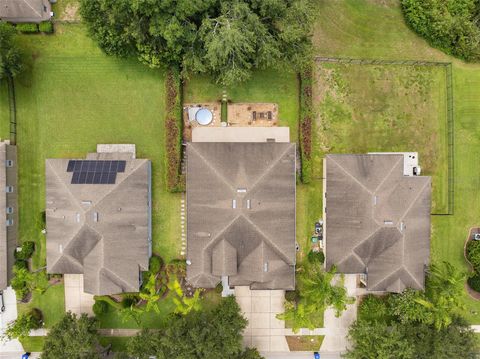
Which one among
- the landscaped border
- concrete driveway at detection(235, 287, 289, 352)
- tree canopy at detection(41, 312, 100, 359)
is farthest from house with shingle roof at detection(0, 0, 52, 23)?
concrete driveway at detection(235, 287, 289, 352)

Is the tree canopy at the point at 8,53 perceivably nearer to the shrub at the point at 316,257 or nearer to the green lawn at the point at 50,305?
the green lawn at the point at 50,305

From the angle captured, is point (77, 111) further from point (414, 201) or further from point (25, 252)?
point (414, 201)

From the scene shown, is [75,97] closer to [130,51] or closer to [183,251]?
[130,51]

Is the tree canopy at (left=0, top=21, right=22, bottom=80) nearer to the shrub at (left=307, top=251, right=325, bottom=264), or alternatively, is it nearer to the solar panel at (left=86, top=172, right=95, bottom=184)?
the solar panel at (left=86, top=172, right=95, bottom=184)

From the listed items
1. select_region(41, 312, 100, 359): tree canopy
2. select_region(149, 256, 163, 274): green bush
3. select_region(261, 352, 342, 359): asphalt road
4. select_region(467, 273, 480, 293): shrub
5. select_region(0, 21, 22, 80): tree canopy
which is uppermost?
select_region(0, 21, 22, 80): tree canopy

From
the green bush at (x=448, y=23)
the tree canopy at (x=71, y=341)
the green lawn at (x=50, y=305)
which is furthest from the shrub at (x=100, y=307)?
the green bush at (x=448, y=23)

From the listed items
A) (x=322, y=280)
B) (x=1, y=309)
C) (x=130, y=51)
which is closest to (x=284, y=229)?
(x=322, y=280)
